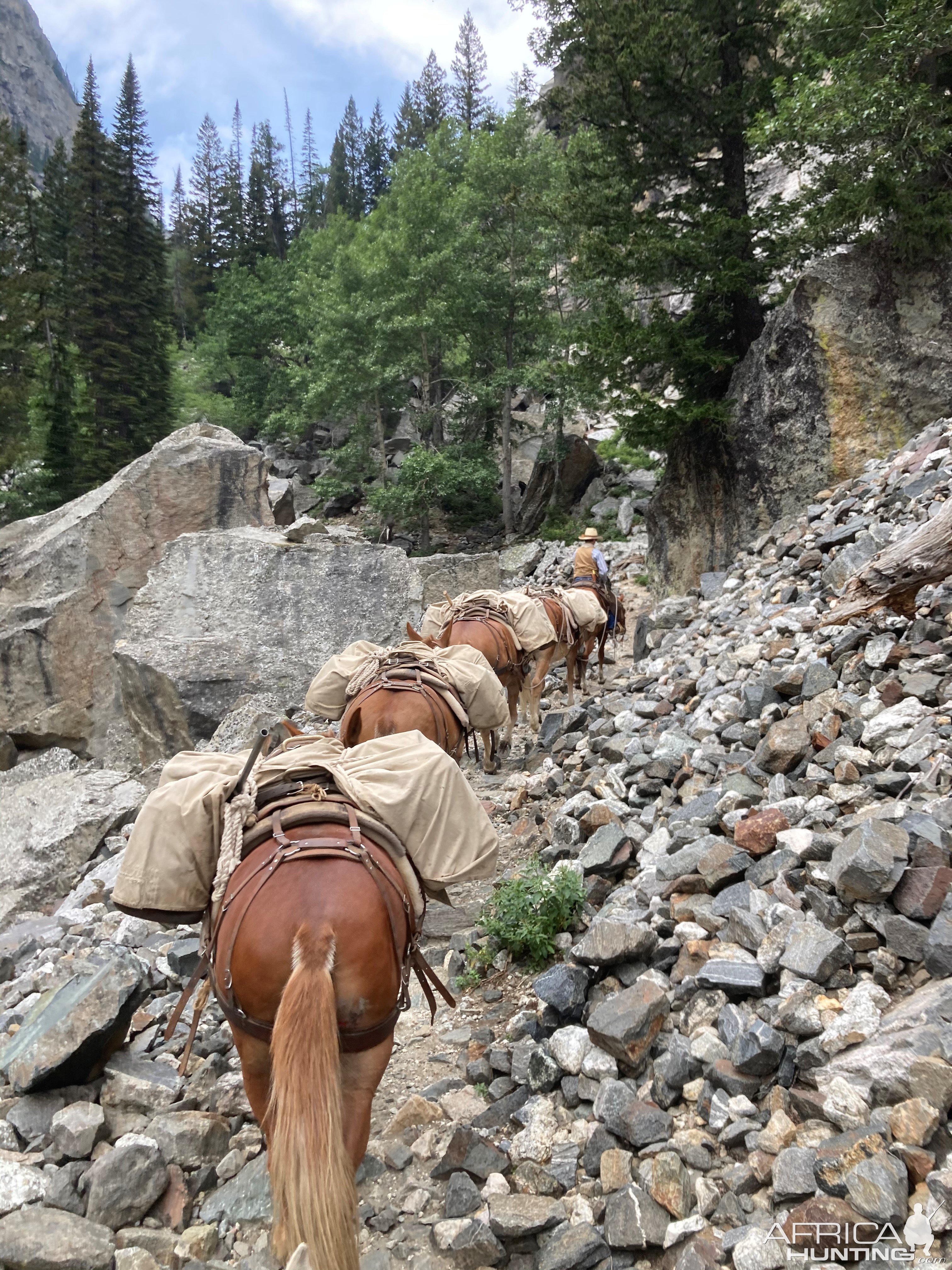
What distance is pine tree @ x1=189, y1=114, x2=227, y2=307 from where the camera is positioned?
53.1 m

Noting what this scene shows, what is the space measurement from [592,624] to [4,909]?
7.91 m

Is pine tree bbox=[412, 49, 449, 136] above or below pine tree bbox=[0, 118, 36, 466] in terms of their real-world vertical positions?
above

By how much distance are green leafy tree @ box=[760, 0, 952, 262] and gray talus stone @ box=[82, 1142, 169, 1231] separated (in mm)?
11611

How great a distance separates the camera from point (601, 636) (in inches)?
500

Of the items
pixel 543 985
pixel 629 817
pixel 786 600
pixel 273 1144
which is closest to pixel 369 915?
pixel 273 1144

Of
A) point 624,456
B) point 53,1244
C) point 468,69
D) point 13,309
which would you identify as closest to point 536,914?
point 53,1244

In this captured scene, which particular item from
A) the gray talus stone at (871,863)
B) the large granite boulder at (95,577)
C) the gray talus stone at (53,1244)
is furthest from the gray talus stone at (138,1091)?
the large granite boulder at (95,577)

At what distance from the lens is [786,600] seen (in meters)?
8.40

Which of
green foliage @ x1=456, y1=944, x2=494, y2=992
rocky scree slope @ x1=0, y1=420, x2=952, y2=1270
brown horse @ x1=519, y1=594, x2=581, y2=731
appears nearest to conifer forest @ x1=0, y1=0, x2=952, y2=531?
brown horse @ x1=519, y1=594, x2=581, y2=731

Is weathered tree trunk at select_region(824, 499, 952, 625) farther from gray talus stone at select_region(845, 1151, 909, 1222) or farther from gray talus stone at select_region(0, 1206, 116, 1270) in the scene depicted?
gray talus stone at select_region(0, 1206, 116, 1270)

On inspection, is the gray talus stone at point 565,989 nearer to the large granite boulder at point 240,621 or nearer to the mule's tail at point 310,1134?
the mule's tail at point 310,1134

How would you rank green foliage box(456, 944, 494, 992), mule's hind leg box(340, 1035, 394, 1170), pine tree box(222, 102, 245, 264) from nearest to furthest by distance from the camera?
mule's hind leg box(340, 1035, 394, 1170) → green foliage box(456, 944, 494, 992) → pine tree box(222, 102, 245, 264)

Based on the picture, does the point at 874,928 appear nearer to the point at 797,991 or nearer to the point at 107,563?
the point at 797,991

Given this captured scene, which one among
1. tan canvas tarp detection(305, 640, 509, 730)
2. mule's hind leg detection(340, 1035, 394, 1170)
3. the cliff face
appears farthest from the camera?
the cliff face
